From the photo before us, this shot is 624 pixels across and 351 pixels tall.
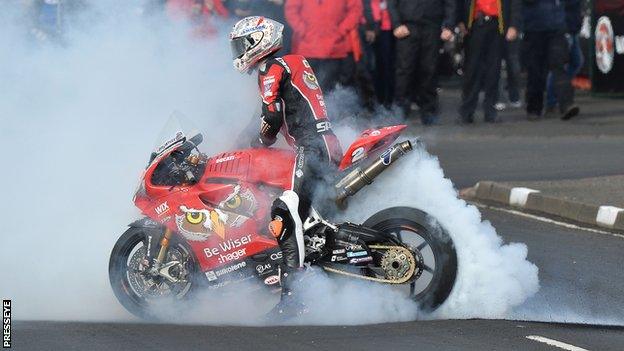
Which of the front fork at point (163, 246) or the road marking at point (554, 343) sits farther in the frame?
the front fork at point (163, 246)

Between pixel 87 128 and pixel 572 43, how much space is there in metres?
12.8

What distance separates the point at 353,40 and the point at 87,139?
892 cm

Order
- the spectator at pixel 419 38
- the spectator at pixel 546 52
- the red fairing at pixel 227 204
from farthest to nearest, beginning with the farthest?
the spectator at pixel 546 52 → the spectator at pixel 419 38 → the red fairing at pixel 227 204

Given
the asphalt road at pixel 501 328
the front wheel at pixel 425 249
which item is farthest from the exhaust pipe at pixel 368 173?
the asphalt road at pixel 501 328

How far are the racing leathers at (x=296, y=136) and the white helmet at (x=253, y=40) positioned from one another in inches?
3.1

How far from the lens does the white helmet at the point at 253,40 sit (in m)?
9.88

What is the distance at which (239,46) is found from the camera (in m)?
9.94

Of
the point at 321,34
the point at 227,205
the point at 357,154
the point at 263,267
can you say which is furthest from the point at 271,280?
the point at 321,34

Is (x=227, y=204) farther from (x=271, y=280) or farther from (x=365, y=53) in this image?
(x=365, y=53)

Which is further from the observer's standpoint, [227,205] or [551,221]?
[551,221]

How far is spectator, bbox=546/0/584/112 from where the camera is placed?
74.1 ft

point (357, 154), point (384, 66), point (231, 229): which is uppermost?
point (357, 154)

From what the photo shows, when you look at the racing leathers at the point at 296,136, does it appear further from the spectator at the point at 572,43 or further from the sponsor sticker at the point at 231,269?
the spectator at the point at 572,43
